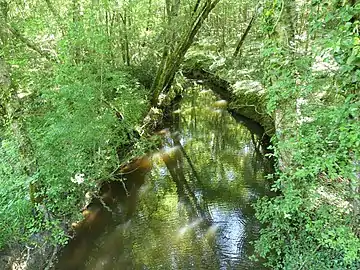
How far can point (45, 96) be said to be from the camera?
811cm

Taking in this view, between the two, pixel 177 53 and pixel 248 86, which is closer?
pixel 177 53

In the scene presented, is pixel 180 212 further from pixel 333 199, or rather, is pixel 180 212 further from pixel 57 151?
pixel 333 199

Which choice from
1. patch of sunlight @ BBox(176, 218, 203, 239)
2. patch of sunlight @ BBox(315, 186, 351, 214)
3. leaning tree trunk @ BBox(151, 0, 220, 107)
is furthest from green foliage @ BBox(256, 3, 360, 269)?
leaning tree trunk @ BBox(151, 0, 220, 107)

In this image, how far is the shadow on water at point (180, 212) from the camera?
7.97 metres

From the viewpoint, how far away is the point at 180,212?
9875 mm

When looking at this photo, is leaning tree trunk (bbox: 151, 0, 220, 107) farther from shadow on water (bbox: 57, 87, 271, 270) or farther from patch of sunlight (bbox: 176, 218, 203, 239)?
patch of sunlight (bbox: 176, 218, 203, 239)

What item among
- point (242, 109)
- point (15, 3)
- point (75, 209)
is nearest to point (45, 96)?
point (75, 209)

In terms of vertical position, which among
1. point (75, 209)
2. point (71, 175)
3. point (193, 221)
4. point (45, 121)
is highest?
point (45, 121)

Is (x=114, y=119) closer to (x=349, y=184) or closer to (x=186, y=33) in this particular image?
(x=186, y=33)

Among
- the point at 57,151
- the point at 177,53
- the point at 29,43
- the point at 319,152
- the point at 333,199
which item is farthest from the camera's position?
the point at 177,53

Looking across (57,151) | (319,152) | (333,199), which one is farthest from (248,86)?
(319,152)

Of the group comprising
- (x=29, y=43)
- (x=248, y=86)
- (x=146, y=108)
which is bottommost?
(x=248, y=86)

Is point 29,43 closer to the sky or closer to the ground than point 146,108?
closer to the sky

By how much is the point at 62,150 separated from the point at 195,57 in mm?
18419
